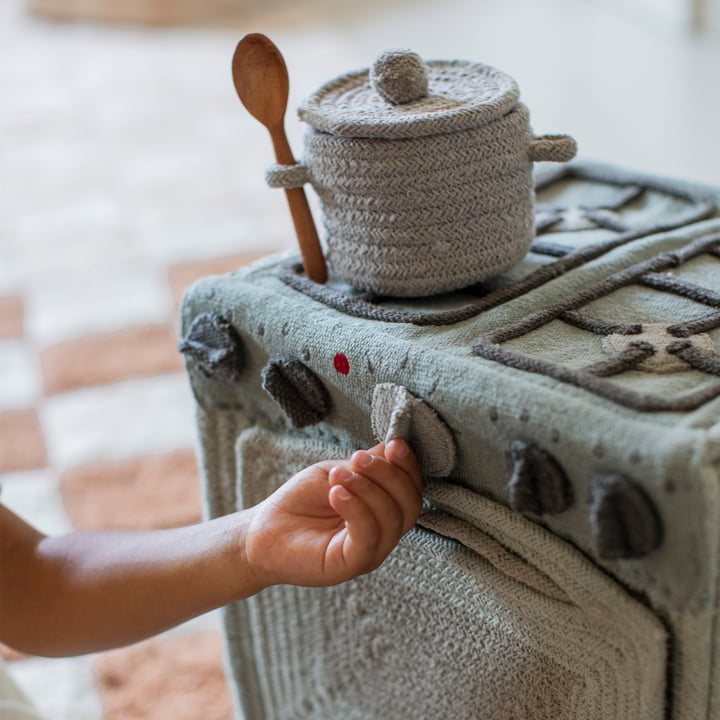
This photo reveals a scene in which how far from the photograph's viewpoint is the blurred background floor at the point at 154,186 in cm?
122

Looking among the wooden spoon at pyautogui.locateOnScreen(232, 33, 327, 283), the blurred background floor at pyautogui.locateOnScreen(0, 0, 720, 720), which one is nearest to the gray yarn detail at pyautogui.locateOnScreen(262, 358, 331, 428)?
the wooden spoon at pyautogui.locateOnScreen(232, 33, 327, 283)

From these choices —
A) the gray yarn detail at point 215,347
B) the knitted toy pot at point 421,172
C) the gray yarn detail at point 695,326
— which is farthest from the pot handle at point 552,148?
the gray yarn detail at point 215,347

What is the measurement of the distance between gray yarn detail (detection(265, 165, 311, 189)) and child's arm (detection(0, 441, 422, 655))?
184 mm

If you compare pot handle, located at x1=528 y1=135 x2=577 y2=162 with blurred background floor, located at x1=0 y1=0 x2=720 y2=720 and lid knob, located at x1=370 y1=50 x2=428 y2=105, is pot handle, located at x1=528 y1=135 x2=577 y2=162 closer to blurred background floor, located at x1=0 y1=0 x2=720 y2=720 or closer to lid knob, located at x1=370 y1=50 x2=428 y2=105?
lid knob, located at x1=370 y1=50 x2=428 y2=105

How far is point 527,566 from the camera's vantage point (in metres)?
0.52

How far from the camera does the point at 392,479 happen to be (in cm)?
53

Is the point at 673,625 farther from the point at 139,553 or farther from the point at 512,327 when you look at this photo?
the point at 139,553

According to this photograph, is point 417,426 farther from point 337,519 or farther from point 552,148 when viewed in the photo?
point 552,148

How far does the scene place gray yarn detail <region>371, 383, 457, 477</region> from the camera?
52cm

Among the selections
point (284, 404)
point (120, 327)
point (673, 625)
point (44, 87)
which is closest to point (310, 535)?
point (284, 404)

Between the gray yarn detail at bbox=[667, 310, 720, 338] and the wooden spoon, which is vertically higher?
the wooden spoon

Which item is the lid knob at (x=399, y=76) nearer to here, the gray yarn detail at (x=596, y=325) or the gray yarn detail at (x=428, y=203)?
the gray yarn detail at (x=428, y=203)

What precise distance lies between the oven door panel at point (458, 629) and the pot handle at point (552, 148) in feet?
0.70

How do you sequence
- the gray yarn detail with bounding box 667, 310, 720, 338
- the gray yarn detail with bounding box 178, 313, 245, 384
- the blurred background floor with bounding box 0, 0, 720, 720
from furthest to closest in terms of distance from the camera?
the blurred background floor with bounding box 0, 0, 720, 720 → the gray yarn detail with bounding box 178, 313, 245, 384 → the gray yarn detail with bounding box 667, 310, 720, 338
